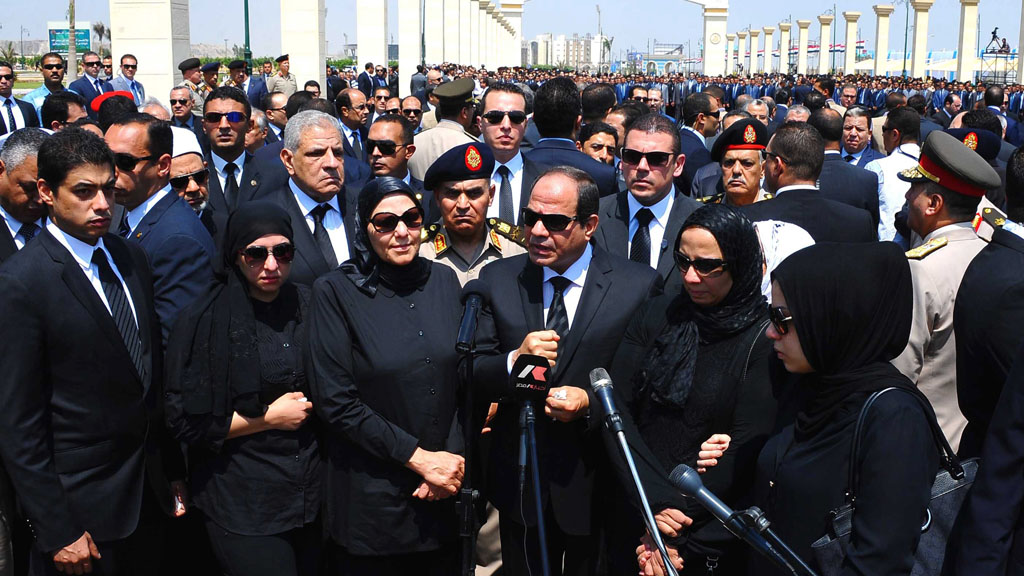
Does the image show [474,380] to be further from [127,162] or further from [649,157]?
[127,162]

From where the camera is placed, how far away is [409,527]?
3.83m

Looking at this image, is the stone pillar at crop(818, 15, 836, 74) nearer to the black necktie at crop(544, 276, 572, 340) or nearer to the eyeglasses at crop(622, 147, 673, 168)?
the eyeglasses at crop(622, 147, 673, 168)

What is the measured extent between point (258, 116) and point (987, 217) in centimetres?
676

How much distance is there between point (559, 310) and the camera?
155 inches

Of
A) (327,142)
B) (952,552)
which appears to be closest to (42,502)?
(327,142)

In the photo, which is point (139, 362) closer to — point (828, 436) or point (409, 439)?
point (409, 439)

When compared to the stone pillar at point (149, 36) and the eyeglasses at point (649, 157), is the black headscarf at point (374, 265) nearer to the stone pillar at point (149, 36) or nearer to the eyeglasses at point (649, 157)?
the eyeglasses at point (649, 157)

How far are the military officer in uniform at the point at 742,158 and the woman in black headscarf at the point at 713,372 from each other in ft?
7.59

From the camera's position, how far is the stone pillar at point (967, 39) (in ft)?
132

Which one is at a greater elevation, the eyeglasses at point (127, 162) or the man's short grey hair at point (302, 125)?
the man's short grey hair at point (302, 125)

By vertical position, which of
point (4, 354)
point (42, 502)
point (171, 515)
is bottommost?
point (171, 515)

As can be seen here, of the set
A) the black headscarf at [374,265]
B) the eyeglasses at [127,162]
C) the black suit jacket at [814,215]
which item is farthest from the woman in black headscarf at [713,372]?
the eyeglasses at [127,162]

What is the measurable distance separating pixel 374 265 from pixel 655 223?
1812mm

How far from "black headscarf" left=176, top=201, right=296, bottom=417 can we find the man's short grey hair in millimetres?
1500
